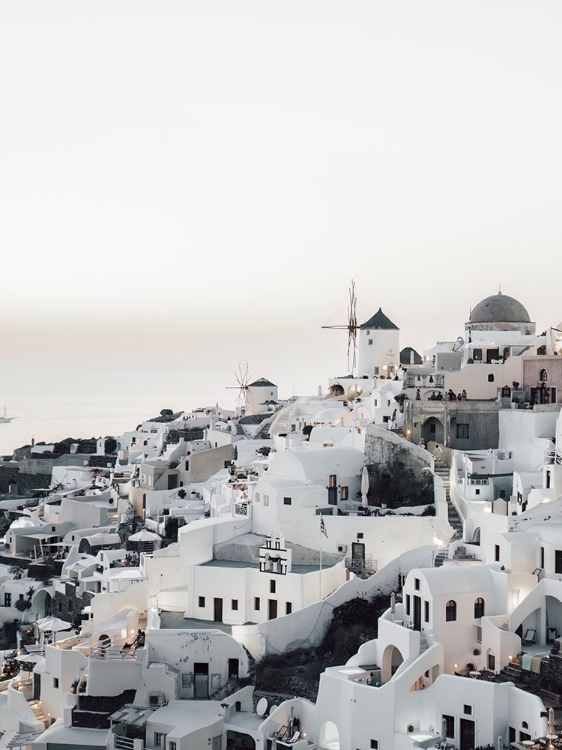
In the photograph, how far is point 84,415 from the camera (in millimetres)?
135875

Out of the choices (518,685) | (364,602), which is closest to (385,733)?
(518,685)

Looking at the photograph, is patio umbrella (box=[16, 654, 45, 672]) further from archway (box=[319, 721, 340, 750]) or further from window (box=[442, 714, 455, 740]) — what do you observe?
window (box=[442, 714, 455, 740])

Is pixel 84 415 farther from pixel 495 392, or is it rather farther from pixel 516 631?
pixel 516 631

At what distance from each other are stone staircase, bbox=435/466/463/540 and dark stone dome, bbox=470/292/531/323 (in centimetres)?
1034

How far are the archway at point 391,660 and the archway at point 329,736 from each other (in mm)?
1465

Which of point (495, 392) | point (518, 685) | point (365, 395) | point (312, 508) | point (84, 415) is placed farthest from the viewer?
point (84, 415)

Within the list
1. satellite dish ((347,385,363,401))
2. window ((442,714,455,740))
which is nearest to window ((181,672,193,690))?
window ((442,714,455,740))

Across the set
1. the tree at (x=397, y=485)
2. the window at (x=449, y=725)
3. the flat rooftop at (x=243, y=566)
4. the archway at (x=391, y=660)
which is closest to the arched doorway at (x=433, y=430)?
the tree at (x=397, y=485)

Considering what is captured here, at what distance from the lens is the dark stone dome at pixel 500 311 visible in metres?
36.2

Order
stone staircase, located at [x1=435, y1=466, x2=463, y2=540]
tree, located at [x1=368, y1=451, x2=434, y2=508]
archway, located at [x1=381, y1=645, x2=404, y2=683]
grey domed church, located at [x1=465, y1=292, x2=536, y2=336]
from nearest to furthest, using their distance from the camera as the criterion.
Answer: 1. archway, located at [x1=381, y1=645, x2=404, y2=683]
2. stone staircase, located at [x1=435, y1=466, x2=463, y2=540]
3. tree, located at [x1=368, y1=451, x2=434, y2=508]
4. grey domed church, located at [x1=465, y1=292, x2=536, y2=336]

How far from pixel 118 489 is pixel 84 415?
101 metres

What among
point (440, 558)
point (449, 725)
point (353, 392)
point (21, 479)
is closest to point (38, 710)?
point (440, 558)

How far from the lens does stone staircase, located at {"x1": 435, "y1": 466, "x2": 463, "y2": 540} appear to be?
79.9 ft

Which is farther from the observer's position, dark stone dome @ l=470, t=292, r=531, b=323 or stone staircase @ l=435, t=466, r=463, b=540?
dark stone dome @ l=470, t=292, r=531, b=323
